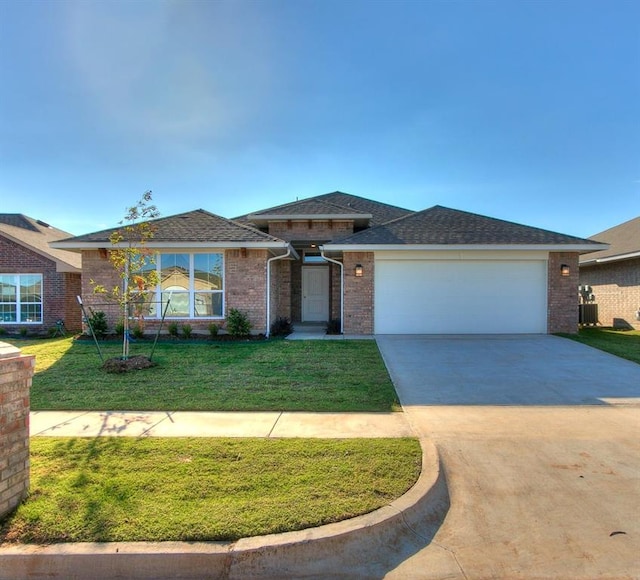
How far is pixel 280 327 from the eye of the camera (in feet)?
43.7

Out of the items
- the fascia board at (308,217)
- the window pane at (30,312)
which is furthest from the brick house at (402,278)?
the window pane at (30,312)

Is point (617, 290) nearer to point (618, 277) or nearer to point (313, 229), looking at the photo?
point (618, 277)

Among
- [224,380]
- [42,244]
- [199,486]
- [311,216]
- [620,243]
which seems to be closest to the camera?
[199,486]

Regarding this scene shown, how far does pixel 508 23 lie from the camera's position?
931cm

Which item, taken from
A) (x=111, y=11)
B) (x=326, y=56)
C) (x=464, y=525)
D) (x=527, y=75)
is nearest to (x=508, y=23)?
(x=527, y=75)

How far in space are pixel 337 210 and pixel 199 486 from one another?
13.0 metres

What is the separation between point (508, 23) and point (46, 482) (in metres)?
→ 12.4

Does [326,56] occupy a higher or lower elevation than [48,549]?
higher

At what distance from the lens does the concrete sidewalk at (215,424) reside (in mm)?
4488

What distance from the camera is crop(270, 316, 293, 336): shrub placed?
12744 mm

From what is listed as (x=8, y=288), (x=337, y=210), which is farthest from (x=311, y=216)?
(x=8, y=288)

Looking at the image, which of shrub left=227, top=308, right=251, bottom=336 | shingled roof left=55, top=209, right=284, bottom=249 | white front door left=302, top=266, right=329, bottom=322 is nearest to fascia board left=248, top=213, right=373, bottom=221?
shingled roof left=55, top=209, right=284, bottom=249

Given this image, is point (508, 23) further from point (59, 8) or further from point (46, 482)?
point (46, 482)

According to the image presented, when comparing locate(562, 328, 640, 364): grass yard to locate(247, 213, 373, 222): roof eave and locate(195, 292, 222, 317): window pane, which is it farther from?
locate(195, 292, 222, 317): window pane
